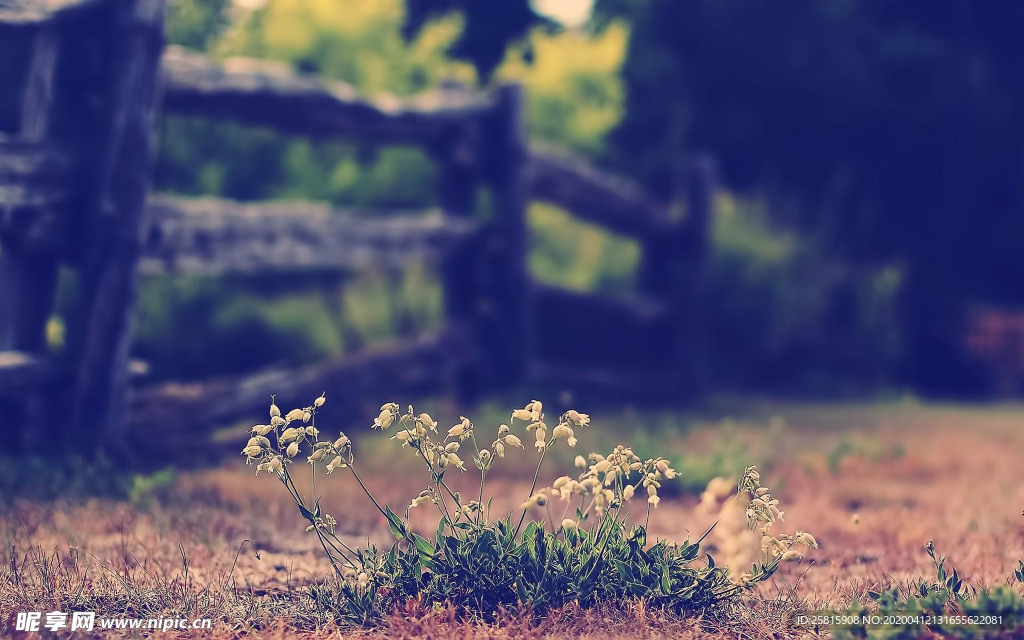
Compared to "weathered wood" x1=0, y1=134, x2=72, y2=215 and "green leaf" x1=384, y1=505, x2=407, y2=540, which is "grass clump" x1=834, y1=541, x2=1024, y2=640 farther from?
"weathered wood" x1=0, y1=134, x2=72, y2=215

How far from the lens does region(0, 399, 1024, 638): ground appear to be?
250 cm

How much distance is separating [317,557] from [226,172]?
12.3 feet

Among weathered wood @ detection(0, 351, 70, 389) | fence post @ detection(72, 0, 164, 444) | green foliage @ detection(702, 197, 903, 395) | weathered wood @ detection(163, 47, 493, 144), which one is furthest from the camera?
green foliage @ detection(702, 197, 903, 395)

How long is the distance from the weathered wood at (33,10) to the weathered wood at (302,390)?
59.6 inches

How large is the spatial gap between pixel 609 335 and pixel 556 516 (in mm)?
4445

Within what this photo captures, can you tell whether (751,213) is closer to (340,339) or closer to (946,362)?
(946,362)

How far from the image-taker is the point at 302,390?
17.2 feet

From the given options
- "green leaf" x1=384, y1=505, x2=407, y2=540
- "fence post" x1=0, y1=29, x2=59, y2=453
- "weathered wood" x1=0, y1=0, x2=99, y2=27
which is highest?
"weathered wood" x1=0, y1=0, x2=99, y2=27

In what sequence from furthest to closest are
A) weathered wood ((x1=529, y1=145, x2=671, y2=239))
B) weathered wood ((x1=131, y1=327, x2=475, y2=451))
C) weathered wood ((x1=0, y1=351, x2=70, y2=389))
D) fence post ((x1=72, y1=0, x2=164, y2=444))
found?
weathered wood ((x1=529, y1=145, x2=671, y2=239)) → weathered wood ((x1=131, y1=327, x2=475, y2=451)) → fence post ((x1=72, y1=0, x2=164, y2=444)) → weathered wood ((x1=0, y1=351, x2=70, y2=389))

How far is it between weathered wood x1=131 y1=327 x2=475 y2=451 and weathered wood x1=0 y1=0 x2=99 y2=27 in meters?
1.51

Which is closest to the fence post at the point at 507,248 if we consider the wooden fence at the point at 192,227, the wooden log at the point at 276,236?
the wooden fence at the point at 192,227

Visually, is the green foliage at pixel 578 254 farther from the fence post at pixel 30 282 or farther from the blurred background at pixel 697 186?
the fence post at pixel 30 282

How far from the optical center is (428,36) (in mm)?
9297

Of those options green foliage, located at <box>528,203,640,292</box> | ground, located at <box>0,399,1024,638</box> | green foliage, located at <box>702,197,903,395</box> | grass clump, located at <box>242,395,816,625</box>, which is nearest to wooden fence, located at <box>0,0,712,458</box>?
ground, located at <box>0,399,1024,638</box>
